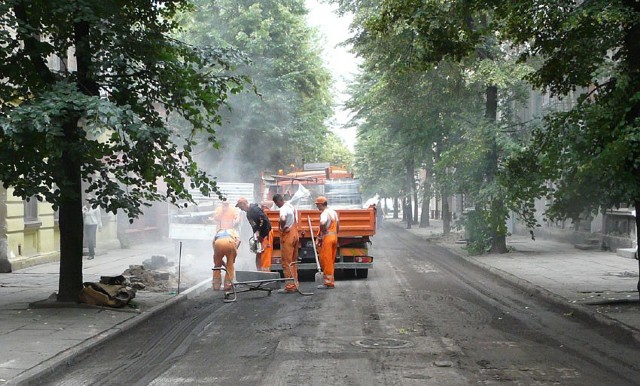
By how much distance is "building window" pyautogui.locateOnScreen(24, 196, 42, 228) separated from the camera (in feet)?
65.1

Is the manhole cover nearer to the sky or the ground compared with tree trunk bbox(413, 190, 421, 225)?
nearer to the ground

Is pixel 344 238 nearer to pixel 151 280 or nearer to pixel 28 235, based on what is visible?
pixel 151 280

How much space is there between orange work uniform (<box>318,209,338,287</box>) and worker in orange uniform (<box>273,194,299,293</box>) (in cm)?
66

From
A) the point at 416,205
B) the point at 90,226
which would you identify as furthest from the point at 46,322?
the point at 416,205

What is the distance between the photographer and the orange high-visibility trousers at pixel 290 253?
568 inches

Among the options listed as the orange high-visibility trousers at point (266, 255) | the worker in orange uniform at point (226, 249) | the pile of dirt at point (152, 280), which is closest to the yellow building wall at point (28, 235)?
the pile of dirt at point (152, 280)

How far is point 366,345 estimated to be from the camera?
864 cm

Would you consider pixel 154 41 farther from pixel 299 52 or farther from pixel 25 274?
pixel 299 52

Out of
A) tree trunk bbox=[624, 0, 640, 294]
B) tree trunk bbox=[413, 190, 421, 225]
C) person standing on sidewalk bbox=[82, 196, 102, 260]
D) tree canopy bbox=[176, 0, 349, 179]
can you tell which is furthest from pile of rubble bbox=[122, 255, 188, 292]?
tree trunk bbox=[413, 190, 421, 225]

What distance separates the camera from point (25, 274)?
17297 millimetres

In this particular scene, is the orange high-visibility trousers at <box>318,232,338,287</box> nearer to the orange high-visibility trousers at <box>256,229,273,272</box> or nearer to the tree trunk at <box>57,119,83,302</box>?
the orange high-visibility trousers at <box>256,229,273,272</box>

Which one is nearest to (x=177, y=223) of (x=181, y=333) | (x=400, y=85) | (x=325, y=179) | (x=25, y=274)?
(x=325, y=179)

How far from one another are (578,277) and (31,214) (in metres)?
13.6

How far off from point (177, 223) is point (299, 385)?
1710 cm
